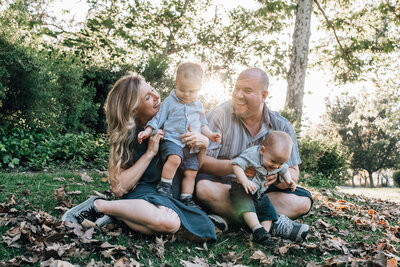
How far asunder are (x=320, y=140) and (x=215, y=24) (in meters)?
6.97

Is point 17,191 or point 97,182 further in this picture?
point 97,182

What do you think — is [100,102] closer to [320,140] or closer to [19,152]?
[19,152]

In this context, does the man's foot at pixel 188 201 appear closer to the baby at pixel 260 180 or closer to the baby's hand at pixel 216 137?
the baby at pixel 260 180

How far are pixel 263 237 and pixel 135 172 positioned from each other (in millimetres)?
1372

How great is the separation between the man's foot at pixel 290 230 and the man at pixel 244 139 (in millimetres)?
83

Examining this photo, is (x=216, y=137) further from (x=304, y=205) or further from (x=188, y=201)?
(x=304, y=205)

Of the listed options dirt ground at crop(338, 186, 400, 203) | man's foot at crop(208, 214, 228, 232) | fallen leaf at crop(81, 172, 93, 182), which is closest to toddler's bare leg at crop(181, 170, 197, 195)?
man's foot at crop(208, 214, 228, 232)

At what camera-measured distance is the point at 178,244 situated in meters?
2.97

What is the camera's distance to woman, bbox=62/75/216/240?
2.88 metres

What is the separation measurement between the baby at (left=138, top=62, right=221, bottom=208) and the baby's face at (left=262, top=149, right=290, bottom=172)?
54 centimetres

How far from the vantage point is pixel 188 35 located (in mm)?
14516

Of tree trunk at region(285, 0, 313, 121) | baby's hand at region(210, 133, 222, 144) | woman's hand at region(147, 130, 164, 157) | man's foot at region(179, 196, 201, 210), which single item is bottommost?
man's foot at region(179, 196, 201, 210)

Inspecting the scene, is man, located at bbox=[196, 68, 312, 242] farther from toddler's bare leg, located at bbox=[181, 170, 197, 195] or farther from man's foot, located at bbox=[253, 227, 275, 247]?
man's foot, located at bbox=[253, 227, 275, 247]

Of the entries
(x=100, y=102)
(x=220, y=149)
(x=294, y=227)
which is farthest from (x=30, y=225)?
(x=100, y=102)
